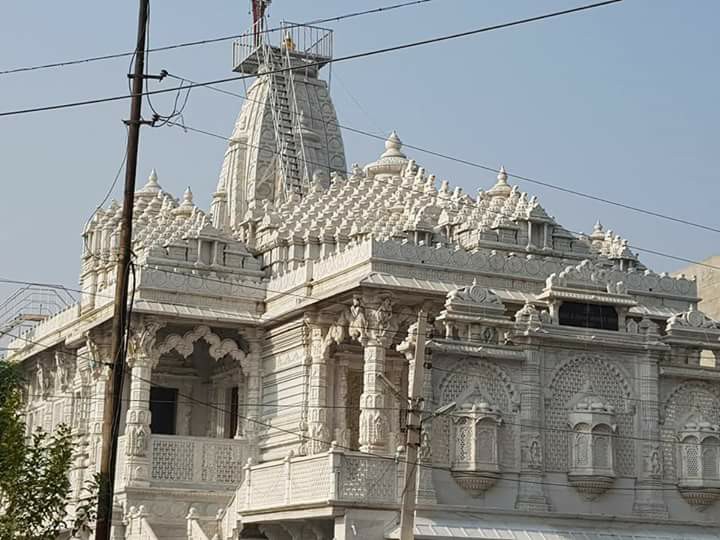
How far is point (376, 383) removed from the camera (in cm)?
2802

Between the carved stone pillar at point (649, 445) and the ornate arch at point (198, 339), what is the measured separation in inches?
380

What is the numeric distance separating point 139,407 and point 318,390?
379 centimetres

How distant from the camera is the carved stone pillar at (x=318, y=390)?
29.8 meters

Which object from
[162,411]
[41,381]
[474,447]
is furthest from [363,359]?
[41,381]

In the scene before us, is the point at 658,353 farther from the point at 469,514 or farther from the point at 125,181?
the point at 125,181

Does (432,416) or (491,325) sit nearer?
(432,416)

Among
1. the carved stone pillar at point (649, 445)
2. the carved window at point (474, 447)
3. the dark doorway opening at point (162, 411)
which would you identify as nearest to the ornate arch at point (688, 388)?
the carved stone pillar at point (649, 445)

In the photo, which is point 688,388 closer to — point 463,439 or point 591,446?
point 591,446

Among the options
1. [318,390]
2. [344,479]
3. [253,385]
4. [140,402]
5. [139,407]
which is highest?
[253,385]

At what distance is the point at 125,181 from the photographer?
57.5ft

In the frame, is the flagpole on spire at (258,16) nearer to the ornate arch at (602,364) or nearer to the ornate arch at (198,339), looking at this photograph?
the ornate arch at (198,339)

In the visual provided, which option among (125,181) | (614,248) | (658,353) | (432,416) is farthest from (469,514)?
(614,248)

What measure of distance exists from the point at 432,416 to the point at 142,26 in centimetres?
856

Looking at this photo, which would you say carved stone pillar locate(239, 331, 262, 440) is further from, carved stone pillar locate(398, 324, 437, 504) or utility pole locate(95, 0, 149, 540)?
utility pole locate(95, 0, 149, 540)
